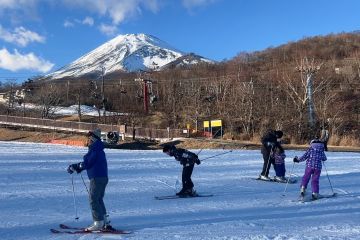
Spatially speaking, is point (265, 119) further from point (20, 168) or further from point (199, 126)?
point (20, 168)

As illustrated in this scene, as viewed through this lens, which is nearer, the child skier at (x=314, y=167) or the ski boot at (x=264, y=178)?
the child skier at (x=314, y=167)

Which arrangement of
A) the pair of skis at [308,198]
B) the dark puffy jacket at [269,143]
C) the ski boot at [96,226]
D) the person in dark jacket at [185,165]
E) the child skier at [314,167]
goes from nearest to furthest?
the ski boot at [96,226] → the pair of skis at [308,198] → the child skier at [314,167] → the person in dark jacket at [185,165] → the dark puffy jacket at [269,143]

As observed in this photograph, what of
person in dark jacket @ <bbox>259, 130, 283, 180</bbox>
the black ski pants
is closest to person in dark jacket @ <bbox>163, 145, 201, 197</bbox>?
the black ski pants

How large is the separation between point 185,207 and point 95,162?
3368 mm

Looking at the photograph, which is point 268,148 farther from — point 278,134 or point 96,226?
point 96,226

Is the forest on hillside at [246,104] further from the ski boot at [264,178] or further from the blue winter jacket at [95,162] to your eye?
the blue winter jacket at [95,162]

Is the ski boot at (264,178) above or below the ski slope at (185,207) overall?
above

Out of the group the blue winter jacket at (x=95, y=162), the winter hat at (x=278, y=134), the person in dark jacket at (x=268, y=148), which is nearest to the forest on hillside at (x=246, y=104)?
the winter hat at (x=278, y=134)

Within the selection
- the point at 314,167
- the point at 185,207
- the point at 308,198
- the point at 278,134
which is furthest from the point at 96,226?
the point at 278,134

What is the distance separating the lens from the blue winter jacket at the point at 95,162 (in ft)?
31.2

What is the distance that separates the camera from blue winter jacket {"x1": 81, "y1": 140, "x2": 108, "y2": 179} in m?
9.51

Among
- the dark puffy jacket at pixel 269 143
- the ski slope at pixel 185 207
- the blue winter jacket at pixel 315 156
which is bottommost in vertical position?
the ski slope at pixel 185 207

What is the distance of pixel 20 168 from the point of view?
69.4 ft

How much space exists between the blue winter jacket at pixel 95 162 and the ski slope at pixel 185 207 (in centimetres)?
113
